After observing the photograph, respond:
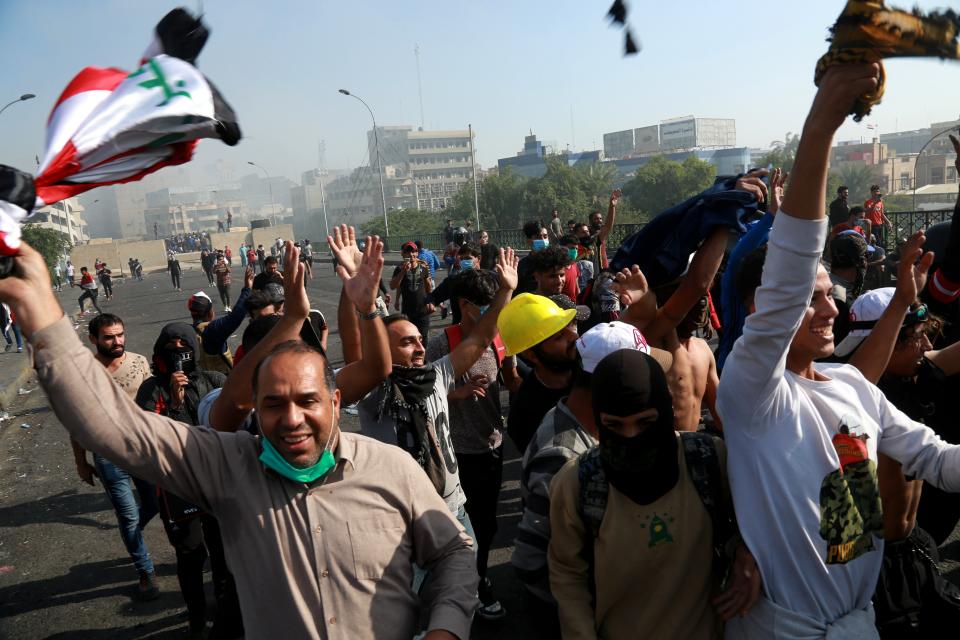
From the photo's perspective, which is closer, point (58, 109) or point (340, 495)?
point (58, 109)

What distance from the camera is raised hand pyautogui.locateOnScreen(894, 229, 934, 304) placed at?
8.91 feet

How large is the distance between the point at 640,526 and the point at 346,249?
5.55 feet

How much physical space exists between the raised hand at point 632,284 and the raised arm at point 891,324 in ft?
3.16

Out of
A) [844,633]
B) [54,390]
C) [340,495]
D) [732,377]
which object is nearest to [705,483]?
[732,377]

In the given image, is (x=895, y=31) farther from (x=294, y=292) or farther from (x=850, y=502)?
(x=294, y=292)

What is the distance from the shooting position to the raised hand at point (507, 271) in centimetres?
351

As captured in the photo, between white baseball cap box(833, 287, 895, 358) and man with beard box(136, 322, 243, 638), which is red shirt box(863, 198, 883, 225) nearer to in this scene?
white baseball cap box(833, 287, 895, 358)

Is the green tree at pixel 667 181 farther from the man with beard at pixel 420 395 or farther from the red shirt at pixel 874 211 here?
the man with beard at pixel 420 395

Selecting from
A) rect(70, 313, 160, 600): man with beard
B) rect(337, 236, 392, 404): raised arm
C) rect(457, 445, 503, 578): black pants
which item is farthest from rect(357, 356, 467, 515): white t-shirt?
rect(70, 313, 160, 600): man with beard

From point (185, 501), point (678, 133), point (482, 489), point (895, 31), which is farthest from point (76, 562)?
point (678, 133)

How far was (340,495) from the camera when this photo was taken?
2.03 m

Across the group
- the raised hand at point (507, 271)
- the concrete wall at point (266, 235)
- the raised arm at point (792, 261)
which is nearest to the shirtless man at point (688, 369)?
the raised hand at point (507, 271)

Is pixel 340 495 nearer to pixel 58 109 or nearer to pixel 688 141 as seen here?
pixel 58 109

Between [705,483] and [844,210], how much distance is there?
1398 centimetres
